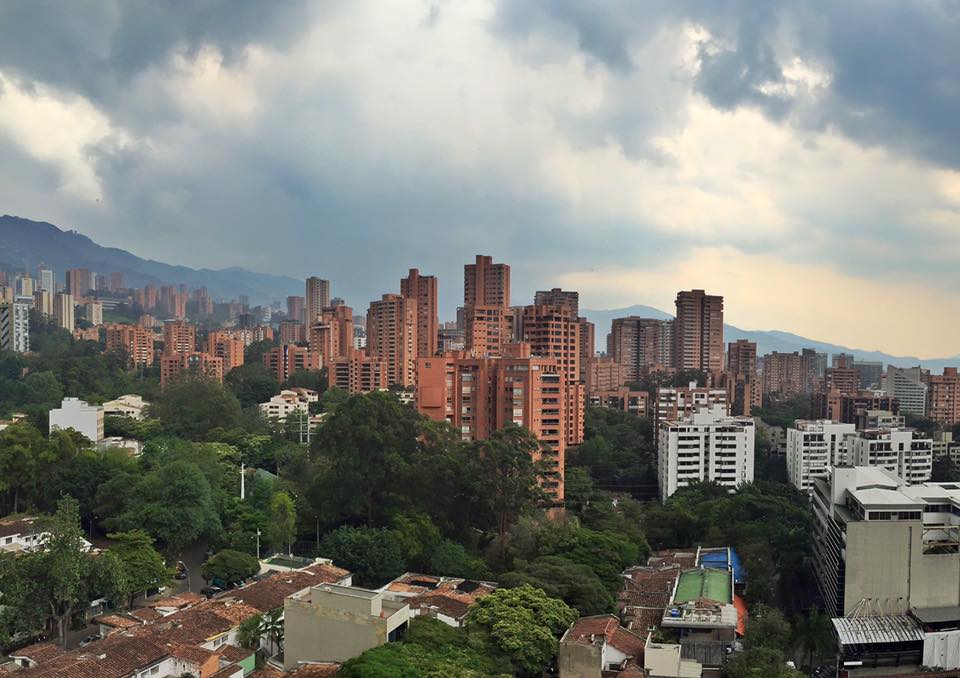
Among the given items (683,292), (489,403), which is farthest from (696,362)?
(489,403)

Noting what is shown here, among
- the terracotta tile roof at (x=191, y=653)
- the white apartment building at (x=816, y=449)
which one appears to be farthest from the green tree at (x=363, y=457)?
the white apartment building at (x=816, y=449)

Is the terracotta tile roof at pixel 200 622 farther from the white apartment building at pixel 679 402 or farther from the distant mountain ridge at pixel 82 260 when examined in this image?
the distant mountain ridge at pixel 82 260

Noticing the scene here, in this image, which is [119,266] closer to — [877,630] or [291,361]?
[291,361]

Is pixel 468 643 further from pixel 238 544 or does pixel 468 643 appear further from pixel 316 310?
pixel 316 310

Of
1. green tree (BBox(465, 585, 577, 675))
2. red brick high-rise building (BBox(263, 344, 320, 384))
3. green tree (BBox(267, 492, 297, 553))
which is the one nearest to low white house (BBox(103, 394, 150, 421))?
red brick high-rise building (BBox(263, 344, 320, 384))

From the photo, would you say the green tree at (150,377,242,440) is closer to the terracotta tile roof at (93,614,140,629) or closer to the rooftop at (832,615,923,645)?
the terracotta tile roof at (93,614,140,629)

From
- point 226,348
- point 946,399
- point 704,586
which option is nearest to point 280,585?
point 704,586
